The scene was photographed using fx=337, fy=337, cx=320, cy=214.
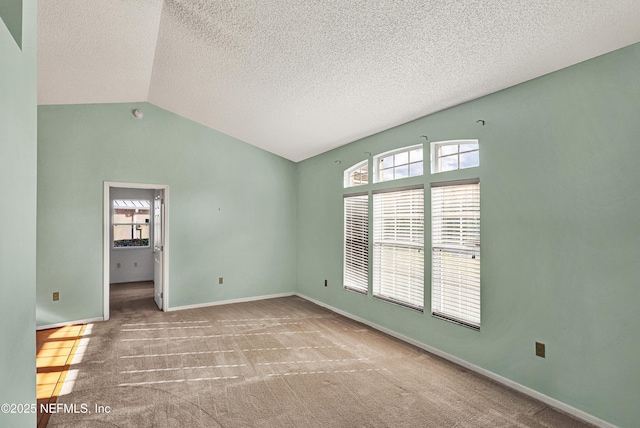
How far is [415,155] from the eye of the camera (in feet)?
13.4

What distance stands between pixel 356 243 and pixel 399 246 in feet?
3.13

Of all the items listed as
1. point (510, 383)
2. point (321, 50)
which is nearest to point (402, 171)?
point (321, 50)

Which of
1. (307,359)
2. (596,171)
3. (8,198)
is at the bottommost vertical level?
(307,359)

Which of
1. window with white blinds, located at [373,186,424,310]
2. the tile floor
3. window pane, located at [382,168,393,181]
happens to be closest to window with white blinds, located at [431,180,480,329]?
window with white blinds, located at [373,186,424,310]

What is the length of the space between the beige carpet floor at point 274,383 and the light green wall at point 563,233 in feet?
1.10

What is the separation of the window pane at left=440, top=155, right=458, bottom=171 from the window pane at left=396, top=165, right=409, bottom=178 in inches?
20.0

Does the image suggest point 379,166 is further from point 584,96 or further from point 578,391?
point 578,391

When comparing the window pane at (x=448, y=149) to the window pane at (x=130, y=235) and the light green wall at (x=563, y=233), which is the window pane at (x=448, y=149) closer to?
the light green wall at (x=563, y=233)

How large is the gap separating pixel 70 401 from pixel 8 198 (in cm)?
226

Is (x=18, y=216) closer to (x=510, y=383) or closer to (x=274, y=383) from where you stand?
(x=274, y=383)

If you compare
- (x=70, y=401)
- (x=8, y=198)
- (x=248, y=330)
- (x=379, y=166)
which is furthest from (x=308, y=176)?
(x=8, y=198)

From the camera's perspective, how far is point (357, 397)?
2840mm

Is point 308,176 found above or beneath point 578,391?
above

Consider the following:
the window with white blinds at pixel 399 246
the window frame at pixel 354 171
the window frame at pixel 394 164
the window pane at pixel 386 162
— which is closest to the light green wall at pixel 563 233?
the window frame at pixel 394 164
